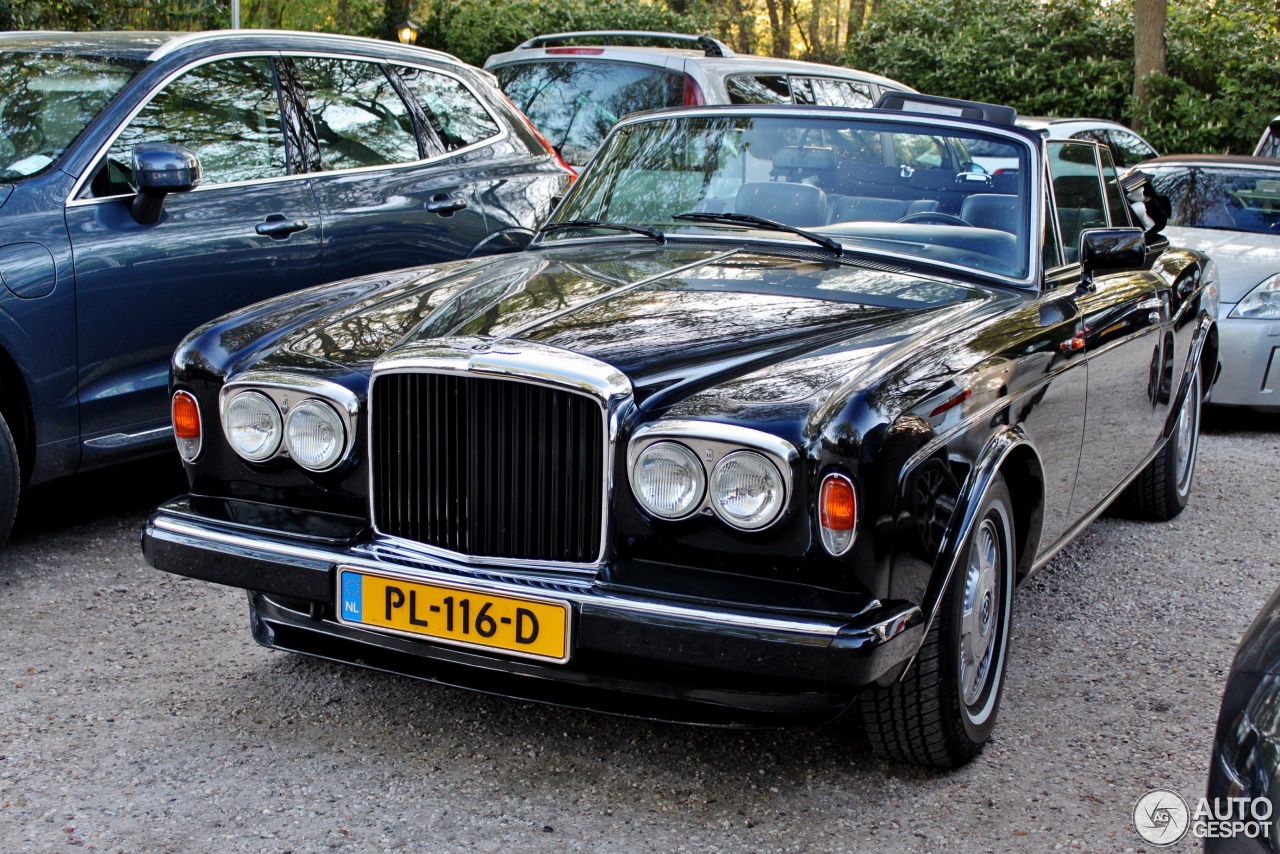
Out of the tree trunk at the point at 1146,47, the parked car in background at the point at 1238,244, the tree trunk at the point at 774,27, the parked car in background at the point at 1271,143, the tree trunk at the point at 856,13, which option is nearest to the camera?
the parked car in background at the point at 1238,244

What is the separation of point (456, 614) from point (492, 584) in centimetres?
12

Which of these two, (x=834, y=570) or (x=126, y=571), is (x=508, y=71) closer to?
(x=126, y=571)

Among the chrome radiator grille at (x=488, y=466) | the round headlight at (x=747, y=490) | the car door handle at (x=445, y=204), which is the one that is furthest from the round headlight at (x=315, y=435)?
the car door handle at (x=445, y=204)

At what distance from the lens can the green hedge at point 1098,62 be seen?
1795 centimetres

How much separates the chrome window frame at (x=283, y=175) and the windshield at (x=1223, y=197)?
4.67 m

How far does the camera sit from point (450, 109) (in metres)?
6.36

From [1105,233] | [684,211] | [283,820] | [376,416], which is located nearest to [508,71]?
[684,211]

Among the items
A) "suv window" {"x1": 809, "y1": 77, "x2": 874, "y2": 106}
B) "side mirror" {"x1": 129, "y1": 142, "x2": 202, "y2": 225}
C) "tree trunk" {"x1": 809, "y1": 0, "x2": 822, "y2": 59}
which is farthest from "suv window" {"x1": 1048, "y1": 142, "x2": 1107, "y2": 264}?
"tree trunk" {"x1": 809, "y1": 0, "x2": 822, "y2": 59}

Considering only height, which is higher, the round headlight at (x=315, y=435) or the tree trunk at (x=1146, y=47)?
the tree trunk at (x=1146, y=47)

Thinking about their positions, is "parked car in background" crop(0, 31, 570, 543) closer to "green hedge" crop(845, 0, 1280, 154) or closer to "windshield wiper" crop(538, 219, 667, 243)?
"windshield wiper" crop(538, 219, 667, 243)

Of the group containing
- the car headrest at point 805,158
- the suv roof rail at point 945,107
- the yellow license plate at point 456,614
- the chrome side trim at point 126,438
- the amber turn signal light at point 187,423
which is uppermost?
the suv roof rail at point 945,107

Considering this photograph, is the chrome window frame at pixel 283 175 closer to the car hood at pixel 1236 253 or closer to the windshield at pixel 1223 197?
the car hood at pixel 1236 253

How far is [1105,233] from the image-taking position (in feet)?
13.9

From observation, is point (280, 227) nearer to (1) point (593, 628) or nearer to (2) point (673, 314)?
(2) point (673, 314)
